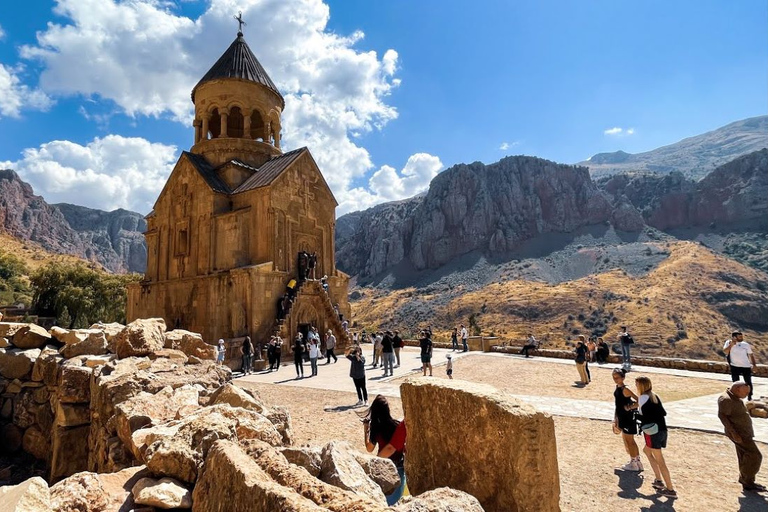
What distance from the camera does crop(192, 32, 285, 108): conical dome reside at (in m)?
24.6

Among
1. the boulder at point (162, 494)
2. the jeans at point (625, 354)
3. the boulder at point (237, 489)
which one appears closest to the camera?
the boulder at point (237, 489)

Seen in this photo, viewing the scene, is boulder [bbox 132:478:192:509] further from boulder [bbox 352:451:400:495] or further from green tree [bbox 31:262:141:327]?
green tree [bbox 31:262:141:327]

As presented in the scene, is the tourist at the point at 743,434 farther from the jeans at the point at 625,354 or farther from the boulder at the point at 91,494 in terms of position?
the jeans at the point at 625,354

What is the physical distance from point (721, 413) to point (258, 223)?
19092 mm

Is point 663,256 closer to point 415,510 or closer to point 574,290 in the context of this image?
point 574,290

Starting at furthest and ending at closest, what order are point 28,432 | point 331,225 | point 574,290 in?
1. point 574,290
2. point 331,225
3. point 28,432

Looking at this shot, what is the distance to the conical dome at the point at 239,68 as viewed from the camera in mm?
24625

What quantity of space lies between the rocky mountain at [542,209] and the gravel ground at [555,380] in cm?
7113

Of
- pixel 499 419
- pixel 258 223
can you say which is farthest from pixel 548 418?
pixel 258 223

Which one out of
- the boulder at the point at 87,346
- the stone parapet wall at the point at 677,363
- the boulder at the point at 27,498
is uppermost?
the boulder at the point at 87,346

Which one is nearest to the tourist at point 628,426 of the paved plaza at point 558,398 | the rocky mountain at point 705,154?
the paved plaza at point 558,398

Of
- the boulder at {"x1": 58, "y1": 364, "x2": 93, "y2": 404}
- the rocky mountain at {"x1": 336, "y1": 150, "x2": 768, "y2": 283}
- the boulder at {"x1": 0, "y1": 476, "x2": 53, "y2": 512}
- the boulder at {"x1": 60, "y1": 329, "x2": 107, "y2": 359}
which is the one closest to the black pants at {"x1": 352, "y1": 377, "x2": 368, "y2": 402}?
the boulder at {"x1": 58, "y1": 364, "x2": 93, "y2": 404}

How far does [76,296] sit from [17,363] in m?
27.1

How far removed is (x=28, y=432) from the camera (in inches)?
339
